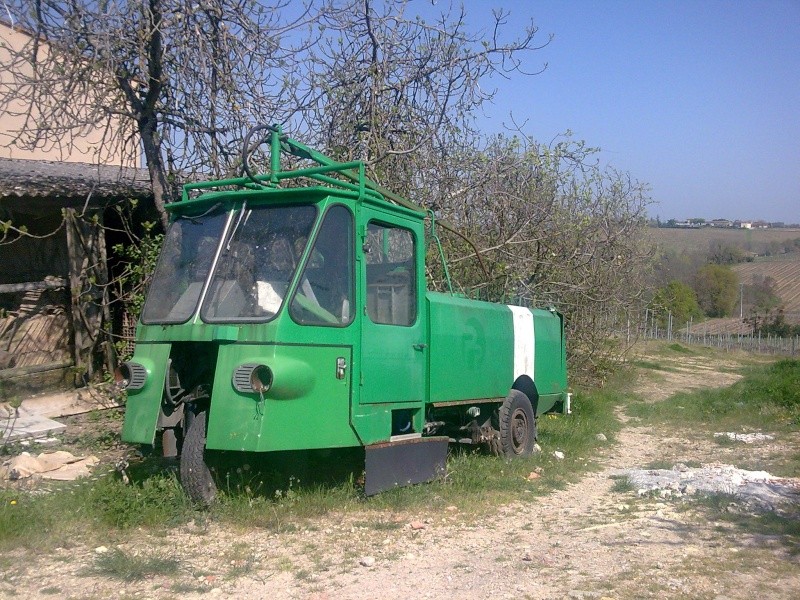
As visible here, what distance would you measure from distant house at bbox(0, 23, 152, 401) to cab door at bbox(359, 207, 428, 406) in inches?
160

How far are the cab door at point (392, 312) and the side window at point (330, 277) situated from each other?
0.15m

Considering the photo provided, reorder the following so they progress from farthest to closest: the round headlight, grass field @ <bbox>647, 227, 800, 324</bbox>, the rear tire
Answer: grass field @ <bbox>647, 227, 800, 324</bbox> < the rear tire < the round headlight

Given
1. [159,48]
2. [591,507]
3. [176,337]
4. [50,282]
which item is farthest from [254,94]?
[591,507]

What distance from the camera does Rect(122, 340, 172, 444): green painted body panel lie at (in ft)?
19.9

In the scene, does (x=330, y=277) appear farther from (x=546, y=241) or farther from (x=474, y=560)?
(x=546, y=241)

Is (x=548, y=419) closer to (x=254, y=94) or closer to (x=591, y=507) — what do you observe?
(x=591, y=507)

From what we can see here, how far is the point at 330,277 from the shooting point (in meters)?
6.25

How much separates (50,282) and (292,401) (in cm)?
551

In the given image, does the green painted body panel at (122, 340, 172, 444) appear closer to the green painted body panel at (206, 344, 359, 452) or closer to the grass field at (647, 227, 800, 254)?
the green painted body panel at (206, 344, 359, 452)

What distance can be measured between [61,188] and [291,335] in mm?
4808

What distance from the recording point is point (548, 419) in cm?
1215

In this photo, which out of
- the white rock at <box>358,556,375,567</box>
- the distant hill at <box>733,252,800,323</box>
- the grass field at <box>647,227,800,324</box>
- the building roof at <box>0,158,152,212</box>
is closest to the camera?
the white rock at <box>358,556,375,567</box>

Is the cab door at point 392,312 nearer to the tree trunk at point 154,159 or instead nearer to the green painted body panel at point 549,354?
the green painted body panel at point 549,354

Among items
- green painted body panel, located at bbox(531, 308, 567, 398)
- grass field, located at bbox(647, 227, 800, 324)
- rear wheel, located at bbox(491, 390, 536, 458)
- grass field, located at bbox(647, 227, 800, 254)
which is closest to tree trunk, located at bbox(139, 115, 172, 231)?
rear wheel, located at bbox(491, 390, 536, 458)
